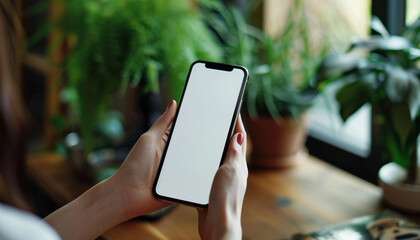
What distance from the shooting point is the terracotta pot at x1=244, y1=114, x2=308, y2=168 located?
1.15m

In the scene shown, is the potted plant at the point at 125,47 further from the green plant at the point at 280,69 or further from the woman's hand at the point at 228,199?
the woman's hand at the point at 228,199

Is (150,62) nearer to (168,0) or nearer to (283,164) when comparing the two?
(168,0)

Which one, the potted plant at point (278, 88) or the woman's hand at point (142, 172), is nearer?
the woman's hand at point (142, 172)

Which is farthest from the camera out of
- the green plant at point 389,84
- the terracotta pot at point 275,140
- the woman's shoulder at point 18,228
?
the terracotta pot at point 275,140

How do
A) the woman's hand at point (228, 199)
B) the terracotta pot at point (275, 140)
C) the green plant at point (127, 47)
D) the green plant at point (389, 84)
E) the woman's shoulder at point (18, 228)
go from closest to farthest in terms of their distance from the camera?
the woman's shoulder at point (18, 228)
the woman's hand at point (228, 199)
the green plant at point (389, 84)
the green plant at point (127, 47)
the terracotta pot at point (275, 140)

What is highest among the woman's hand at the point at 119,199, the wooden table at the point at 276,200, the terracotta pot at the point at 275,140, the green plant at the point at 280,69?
the green plant at the point at 280,69

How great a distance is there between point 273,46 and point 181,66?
22cm

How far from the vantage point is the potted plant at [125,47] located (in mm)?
1038

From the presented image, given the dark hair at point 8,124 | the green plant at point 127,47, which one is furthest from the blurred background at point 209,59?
the dark hair at point 8,124

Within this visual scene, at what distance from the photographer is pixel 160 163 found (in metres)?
0.73

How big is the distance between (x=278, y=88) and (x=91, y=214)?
1.93 ft

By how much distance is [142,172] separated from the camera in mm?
715

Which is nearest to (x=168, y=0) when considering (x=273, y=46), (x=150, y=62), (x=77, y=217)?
(x=150, y=62)

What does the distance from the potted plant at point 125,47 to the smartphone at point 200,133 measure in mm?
269
